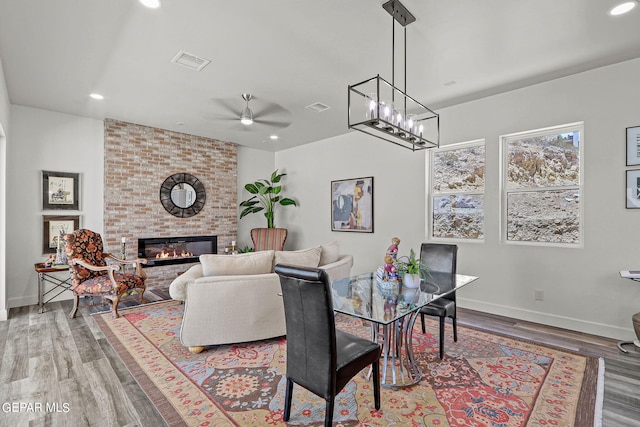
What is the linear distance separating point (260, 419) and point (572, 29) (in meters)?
3.80

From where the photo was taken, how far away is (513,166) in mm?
4074

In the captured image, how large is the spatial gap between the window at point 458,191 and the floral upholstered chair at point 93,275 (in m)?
4.27

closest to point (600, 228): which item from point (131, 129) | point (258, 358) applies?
Answer: point (258, 358)

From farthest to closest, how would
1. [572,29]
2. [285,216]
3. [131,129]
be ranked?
[285,216] < [131,129] < [572,29]

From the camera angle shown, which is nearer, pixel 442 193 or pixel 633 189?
pixel 633 189

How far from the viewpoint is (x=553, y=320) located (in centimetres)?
368

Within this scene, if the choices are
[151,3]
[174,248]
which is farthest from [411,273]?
[174,248]

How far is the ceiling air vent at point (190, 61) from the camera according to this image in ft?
10.2

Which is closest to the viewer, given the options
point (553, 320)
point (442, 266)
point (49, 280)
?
point (442, 266)

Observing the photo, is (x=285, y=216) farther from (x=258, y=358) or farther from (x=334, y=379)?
(x=334, y=379)

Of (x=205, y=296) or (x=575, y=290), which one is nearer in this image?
(x=205, y=296)

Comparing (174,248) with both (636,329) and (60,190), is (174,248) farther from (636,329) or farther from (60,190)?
(636,329)

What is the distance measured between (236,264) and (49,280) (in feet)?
11.6

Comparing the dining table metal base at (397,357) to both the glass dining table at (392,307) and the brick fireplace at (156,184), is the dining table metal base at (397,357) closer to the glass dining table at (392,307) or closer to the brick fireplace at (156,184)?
the glass dining table at (392,307)
